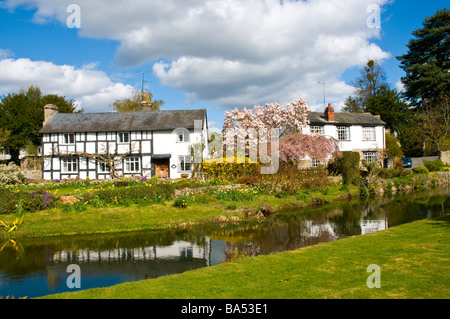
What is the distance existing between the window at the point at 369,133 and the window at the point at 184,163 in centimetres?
2080

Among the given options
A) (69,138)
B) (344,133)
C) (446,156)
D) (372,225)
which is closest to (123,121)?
(69,138)

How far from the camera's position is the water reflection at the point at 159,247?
9094 mm

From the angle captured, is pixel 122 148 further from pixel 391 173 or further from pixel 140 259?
pixel 391 173

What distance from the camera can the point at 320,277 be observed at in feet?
22.0

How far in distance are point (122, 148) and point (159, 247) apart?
779 inches

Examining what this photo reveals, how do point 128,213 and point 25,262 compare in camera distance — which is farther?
point 128,213

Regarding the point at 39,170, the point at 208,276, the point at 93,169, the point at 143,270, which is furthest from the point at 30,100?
the point at 208,276

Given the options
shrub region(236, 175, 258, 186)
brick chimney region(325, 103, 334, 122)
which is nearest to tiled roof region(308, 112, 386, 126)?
brick chimney region(325, 103, 334, 122)

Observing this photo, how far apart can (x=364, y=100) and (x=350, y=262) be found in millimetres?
51956

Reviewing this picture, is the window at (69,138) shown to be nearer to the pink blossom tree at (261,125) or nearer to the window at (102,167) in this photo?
the window at (102,167)

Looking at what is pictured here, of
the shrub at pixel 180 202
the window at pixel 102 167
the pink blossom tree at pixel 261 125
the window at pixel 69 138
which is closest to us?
the shrub at pixel 180 202

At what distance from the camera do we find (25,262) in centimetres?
1054

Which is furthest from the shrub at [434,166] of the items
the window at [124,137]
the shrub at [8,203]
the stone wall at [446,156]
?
the shrub at [8,203]

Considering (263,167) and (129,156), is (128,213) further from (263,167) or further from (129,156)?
(129,156)
